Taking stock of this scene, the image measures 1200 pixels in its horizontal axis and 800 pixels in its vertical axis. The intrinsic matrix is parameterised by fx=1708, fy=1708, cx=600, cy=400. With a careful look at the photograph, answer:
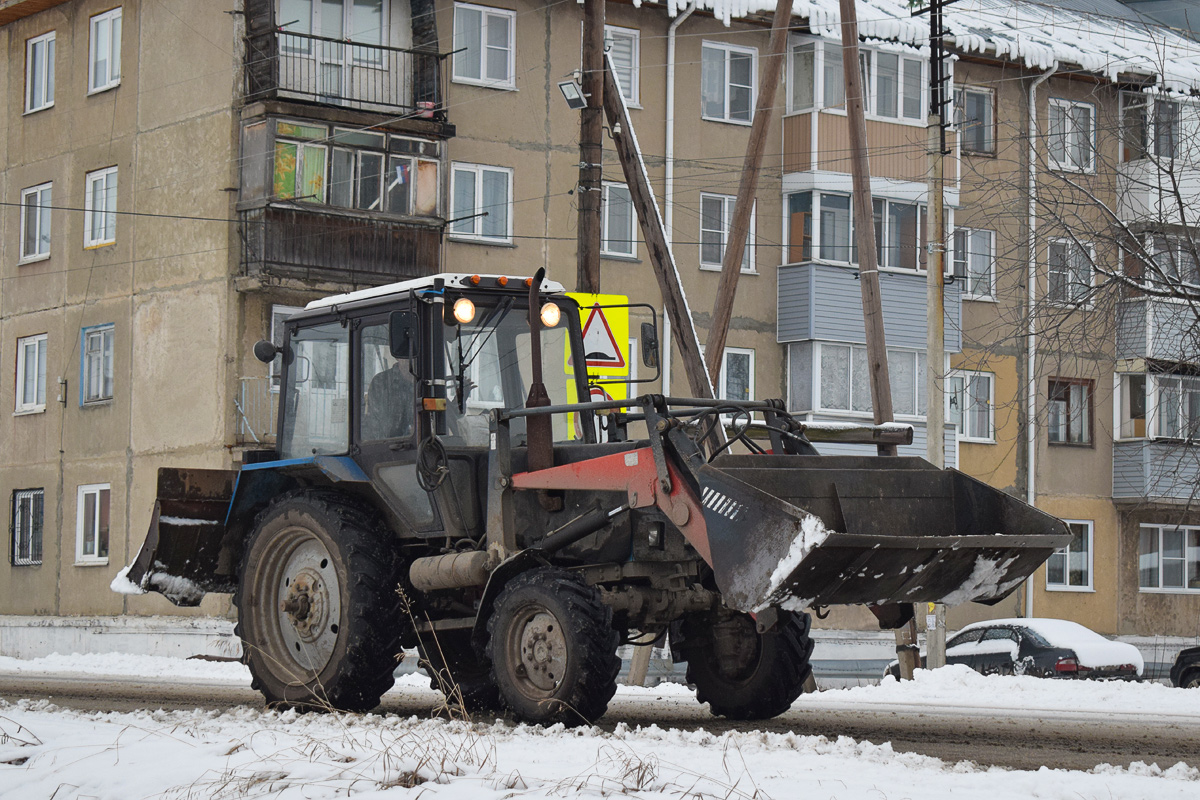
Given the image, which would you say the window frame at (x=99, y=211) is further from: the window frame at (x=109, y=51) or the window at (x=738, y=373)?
the window at (x=738, y=373)

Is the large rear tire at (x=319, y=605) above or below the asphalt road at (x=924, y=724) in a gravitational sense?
above

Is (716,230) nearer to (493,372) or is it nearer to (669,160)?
(669,160)

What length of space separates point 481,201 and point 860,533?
2202cm

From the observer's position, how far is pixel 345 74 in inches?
1152

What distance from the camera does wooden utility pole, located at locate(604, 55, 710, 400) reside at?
1878 centimetres

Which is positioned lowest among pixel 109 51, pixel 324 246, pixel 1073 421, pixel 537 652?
pixel 537 652

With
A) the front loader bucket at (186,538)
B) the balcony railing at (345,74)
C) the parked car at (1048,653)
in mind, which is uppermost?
the balcony railing at (345,74)

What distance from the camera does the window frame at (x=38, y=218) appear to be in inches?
1298

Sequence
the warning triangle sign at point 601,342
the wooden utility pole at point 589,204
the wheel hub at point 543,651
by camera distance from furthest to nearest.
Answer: the wooden utility pole at point 589,204 < the warning triangle sign at point 601,342 < the wheel hub at point 543,651

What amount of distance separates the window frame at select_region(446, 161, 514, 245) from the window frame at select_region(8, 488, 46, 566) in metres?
9.48

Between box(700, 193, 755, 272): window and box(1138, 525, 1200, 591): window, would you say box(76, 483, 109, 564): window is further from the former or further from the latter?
box(1138, 525, 1200, 591): window

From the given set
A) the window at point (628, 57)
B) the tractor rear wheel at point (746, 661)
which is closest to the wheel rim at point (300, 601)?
the tractor rear wheel at point (746, 661)

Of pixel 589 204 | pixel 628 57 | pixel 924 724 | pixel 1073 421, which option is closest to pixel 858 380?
pixel 1073 421

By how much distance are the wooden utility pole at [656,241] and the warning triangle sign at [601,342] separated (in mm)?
4291
